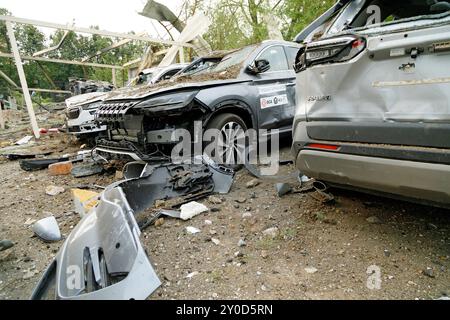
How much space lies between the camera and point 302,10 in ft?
30.6

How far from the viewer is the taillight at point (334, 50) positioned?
187 centimetres

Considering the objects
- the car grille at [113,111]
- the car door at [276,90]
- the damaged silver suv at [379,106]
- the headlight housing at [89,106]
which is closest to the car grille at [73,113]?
the headlight housing at [89,106]

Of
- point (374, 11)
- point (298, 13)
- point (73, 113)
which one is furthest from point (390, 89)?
point (298, 13)

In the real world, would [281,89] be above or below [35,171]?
above

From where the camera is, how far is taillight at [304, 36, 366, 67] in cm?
187

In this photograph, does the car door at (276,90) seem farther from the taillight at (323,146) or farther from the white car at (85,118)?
the white car at (85,118)

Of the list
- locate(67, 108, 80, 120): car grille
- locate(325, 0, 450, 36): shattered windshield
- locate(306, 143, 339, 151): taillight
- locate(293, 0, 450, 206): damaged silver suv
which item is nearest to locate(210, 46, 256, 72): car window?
Answer: locate(325, 0, 450, 36): shattered windshield

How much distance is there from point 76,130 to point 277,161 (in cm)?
424

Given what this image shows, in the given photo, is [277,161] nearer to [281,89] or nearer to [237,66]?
[281,89]

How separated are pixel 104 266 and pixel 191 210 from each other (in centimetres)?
112

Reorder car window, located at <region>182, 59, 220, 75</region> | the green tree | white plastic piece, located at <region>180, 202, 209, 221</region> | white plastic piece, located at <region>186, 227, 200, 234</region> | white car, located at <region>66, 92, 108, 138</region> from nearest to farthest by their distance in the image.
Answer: white plastic piece, located at <region>186, 227, 200, 234</region>, white plastic piece, located at <region>180, 202, 209, 221</region>, car window, located at <region>182, 59, 220, 75</region>, white car, located at <region>66, 92, 108, 138</region>, the green tree

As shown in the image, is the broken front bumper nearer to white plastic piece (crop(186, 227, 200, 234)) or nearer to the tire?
white plastic piece (crop(186, 227, 200, 234))
